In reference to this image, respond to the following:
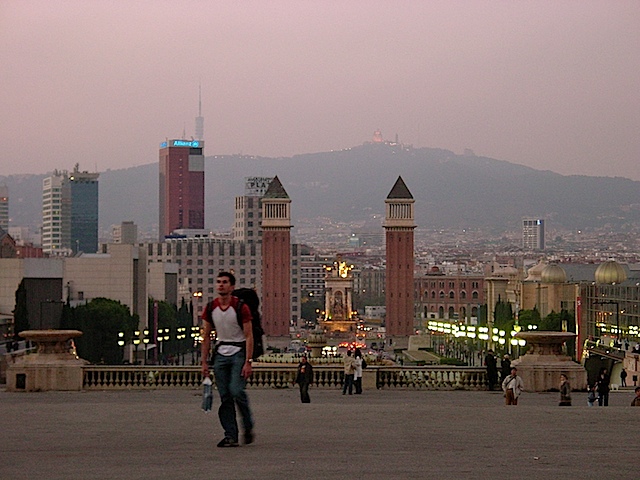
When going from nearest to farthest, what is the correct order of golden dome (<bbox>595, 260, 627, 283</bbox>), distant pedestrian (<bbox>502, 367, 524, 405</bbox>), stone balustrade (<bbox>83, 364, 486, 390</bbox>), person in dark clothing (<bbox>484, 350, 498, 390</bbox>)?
distant pedestrian (<bbox>502, 367, 524, 405</bbox>) < stone balustrade (<bbox>83, 364, 486, 390</bbox>) < person in dark clothing (<bbox>484, 350, 498, 390</bbox>) < golden dome (<bbox>595, 260, 627, 283</bbox>)

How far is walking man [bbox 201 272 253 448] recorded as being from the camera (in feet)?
40.2

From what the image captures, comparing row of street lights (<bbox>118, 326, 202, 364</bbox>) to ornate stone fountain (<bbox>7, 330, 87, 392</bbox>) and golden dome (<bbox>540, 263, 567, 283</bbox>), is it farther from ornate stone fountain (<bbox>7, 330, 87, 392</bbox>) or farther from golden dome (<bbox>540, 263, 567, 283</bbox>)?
ornate stone fountain (<bbox>7, 330, 87, 392</bbox>)

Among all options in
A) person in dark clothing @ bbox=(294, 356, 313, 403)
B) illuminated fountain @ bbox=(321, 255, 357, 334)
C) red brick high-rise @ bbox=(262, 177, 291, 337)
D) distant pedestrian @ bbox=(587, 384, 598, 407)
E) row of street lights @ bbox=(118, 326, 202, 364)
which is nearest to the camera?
person in dark clothing @ bbox=(294, 356, 313, 403)

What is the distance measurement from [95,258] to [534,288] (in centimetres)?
3220

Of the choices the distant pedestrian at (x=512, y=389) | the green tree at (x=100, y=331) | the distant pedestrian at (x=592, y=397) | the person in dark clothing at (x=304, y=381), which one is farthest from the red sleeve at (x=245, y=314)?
the green tree at (x=100, y=331)

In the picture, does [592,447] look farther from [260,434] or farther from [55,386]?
[55,386]

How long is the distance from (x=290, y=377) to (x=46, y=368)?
16.3 feet

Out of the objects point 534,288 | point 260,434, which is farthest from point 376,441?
point 534,288

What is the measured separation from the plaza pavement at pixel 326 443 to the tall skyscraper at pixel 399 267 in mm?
122038

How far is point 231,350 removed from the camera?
1238 centimetres

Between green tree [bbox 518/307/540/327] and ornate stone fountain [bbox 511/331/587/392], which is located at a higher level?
green tree [bbox 518/307/540/327]

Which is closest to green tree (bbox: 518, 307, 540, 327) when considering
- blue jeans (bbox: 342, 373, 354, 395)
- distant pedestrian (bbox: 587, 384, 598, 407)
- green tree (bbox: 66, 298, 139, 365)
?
green tree (bbox: 66, 298, 139, 365)

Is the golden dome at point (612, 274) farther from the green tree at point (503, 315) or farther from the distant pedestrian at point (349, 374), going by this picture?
the distant pedestrian at point (349, 374)

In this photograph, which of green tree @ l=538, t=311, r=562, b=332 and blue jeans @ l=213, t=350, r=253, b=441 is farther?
green tree @ l=538, t=311, r=562, b=332
